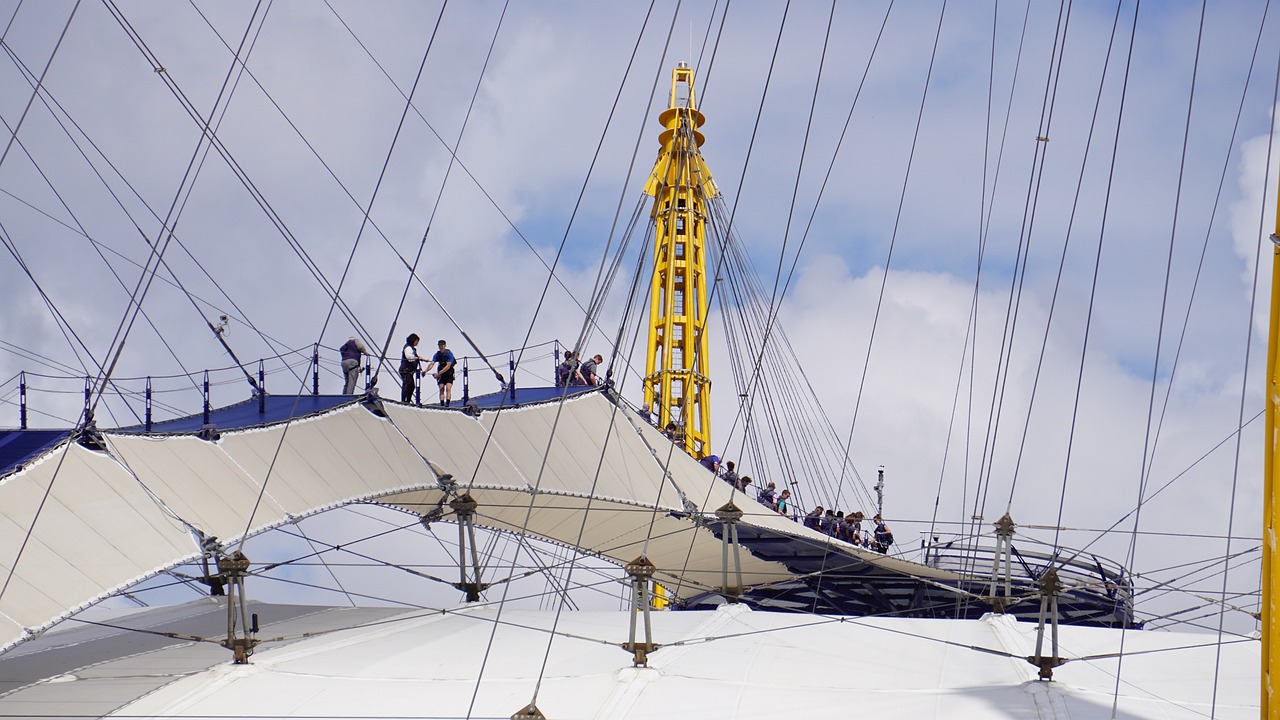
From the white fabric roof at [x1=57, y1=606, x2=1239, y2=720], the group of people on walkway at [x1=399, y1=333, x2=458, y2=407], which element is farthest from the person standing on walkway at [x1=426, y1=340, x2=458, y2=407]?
the white fabric roof at [x1=57, y1=606, x2=1239, y2=720]

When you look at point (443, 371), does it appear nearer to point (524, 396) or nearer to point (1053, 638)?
point (524, 396)

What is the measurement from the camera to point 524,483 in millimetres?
17562

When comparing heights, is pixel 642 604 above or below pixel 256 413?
below

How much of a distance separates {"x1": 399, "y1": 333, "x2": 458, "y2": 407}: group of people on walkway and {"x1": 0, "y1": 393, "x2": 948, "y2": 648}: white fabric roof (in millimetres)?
828

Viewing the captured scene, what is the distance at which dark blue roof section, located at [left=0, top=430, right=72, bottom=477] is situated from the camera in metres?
13.5

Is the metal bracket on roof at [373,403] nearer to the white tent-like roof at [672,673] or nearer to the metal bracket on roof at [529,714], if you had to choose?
the white tent-like roof at [672,673]

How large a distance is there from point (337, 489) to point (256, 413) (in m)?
2.34

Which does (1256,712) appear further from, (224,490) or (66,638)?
(66,638)

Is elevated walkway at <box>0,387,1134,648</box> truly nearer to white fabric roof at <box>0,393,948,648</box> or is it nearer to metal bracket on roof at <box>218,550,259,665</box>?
white fabric roof at <box>0,393,948,648</box>

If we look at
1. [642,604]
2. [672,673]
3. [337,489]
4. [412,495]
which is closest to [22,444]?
[337,489]

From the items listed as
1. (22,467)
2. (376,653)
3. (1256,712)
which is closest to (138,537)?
(22,467)

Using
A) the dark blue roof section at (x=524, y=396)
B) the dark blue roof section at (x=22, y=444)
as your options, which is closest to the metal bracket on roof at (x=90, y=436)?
the dark blue roof section at (x=22, y=444)

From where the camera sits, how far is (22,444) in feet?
47.3

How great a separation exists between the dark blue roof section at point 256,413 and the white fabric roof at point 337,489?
27 centimetres
